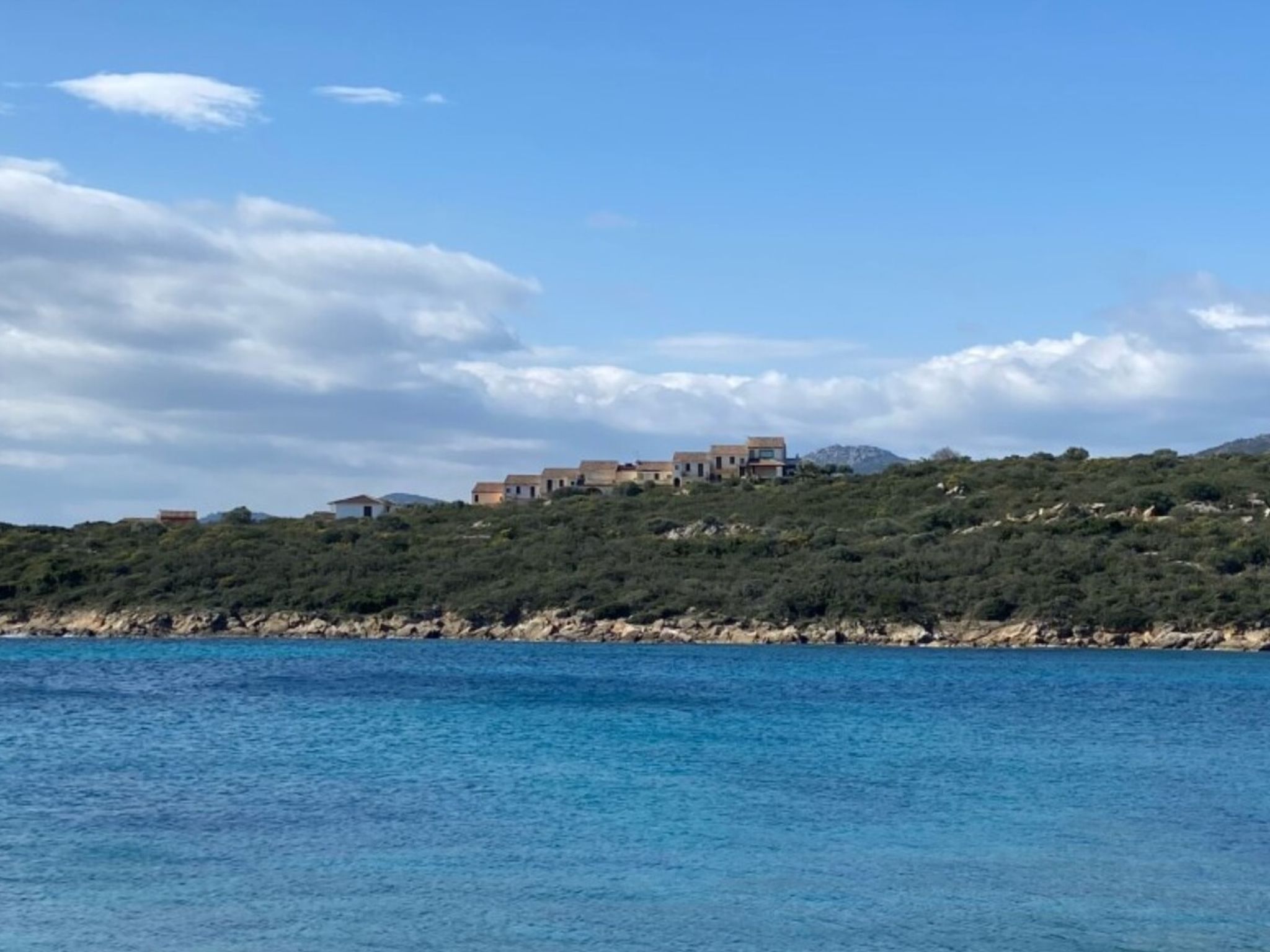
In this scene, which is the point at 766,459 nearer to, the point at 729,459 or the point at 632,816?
the point at 729,459

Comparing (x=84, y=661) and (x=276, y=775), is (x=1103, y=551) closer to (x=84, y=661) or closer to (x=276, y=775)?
(x=84, y=661)

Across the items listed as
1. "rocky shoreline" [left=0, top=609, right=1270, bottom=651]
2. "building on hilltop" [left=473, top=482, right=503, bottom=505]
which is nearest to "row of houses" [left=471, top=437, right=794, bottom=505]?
"building on hilltop" [left=473, top=482, right=503, bottom=505]

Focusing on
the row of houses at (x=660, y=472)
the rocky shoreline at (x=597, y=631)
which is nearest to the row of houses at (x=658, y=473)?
the row of houses at (x=660, y=472)

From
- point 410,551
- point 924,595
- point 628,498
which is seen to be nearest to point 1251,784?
point 924,595

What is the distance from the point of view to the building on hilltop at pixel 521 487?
11612 centimetres

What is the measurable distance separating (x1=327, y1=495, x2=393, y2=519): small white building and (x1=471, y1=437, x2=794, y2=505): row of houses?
30.4 feet

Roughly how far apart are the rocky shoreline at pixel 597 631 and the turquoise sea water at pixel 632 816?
49.9 feet

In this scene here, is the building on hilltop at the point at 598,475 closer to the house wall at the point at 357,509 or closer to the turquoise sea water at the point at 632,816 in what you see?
the house wall at the point at 357,509

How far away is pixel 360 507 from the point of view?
10562 cm

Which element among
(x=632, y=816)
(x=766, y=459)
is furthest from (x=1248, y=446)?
(x=632, y=816)

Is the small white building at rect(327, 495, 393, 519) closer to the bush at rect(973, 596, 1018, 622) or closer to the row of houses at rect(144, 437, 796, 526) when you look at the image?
the row of houses at rect(144, 437, 796, 526)

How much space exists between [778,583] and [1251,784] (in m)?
40.2

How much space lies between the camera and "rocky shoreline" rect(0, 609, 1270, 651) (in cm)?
6078

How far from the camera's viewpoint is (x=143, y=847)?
20.8m
